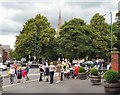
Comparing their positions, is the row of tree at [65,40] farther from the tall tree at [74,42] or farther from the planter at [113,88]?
the planter at [113,88]

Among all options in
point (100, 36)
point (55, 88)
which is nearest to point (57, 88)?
point (55, 88)

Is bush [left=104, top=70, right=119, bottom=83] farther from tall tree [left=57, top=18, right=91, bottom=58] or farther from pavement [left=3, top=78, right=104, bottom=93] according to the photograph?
tall tree [left=57, top=18, right=91, bottom=58]

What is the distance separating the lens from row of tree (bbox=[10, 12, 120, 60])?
6556 cm

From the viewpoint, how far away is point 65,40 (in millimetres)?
65625

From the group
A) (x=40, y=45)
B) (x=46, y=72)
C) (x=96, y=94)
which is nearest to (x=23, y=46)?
(x=40, y=45)

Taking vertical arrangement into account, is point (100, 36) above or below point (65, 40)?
above

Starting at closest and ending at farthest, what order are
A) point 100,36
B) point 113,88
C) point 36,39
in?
1. point 113,88
2. point 36,39
3. point 100,36

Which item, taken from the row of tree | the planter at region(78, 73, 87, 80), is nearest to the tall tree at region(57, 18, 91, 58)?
the row of tree

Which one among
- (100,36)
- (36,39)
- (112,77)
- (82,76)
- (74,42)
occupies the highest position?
(100,36)

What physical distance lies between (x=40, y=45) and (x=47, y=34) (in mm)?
2868

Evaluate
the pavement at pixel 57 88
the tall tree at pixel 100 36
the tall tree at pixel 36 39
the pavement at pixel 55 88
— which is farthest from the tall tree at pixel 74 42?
the pavement at pixel 57 88

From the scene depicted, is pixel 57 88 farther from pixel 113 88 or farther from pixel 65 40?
pixel 65 40

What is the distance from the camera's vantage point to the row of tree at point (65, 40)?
65562mm

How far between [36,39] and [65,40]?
25.4ft
